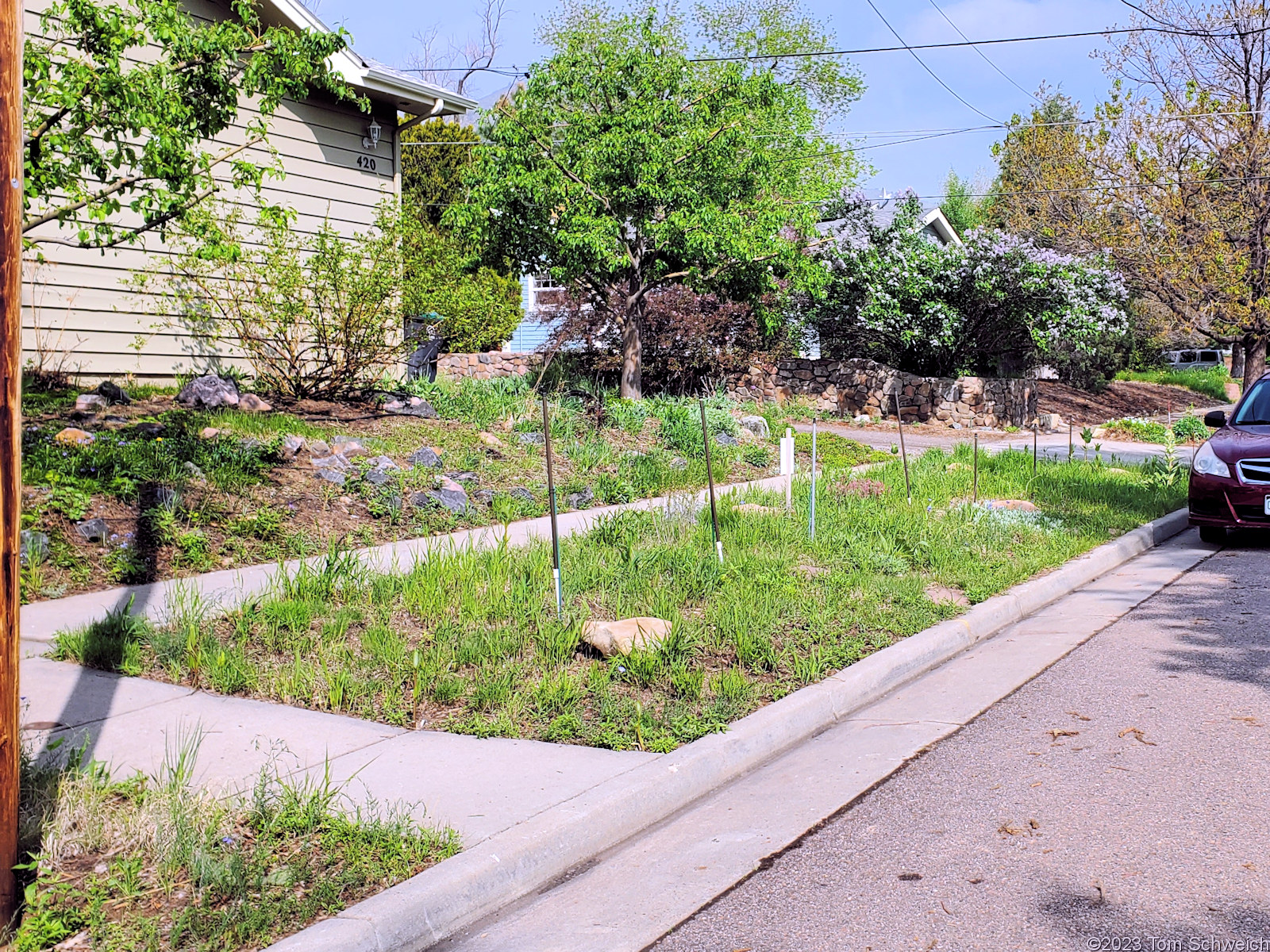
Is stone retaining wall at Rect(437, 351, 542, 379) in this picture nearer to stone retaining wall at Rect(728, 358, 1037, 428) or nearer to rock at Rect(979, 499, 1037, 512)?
stone retaining wall at Rect(728, 358, 1037, 428)

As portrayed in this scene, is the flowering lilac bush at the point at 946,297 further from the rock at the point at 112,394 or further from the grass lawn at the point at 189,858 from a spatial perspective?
the grass lawn at the point at 189,858

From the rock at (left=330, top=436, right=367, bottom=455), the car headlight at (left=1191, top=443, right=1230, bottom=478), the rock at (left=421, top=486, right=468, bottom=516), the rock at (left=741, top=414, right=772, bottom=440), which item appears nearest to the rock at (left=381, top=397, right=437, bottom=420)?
the rock at (left=330, top=436, right=367, bottom=455)

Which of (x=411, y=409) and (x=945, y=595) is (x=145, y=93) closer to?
(x=411, y=409)

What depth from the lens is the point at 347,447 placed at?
34.9ft

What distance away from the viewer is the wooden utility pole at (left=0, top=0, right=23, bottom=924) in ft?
10.1

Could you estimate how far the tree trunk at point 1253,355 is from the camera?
2397cm

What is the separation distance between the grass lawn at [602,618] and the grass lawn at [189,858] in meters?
1.26

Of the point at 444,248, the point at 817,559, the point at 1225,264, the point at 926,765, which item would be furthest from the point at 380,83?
the point at 1225,264

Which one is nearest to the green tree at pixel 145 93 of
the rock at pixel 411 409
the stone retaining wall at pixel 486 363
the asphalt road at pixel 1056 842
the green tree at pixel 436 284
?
the green tree at pixel 436 284

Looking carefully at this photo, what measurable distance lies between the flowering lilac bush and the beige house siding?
9427 millimetres

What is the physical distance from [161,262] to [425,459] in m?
4.38

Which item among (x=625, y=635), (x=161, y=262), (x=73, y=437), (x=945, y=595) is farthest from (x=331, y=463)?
(x=945, y=595)

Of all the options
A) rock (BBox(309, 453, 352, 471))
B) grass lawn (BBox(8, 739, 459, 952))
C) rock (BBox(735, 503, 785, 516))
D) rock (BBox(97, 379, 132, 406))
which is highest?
rock (BBox(97, 379, 132, 406))

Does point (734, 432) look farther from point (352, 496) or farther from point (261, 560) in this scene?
point (261, 560)
